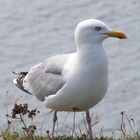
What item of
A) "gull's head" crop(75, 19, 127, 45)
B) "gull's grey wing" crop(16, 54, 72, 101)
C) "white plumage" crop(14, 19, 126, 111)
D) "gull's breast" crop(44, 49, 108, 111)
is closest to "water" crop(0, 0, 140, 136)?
"gull's grey wing" crop(16, 54, 72, 101)

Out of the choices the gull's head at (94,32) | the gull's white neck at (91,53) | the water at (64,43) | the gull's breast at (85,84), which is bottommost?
the gull's breast at (85,84)

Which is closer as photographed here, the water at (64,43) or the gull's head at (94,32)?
the gull's head at (94,32)

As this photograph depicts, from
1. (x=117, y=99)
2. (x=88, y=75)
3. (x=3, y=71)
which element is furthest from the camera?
(x=3, y=71)

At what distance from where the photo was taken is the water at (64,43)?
32.5 ft

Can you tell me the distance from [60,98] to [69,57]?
0.37m

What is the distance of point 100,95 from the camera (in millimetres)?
5738

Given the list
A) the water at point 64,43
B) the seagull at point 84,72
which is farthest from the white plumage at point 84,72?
the water at point 64,43

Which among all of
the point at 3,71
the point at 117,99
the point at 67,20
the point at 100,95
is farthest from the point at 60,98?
the point at 67,20

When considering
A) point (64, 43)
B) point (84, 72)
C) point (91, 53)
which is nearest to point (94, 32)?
point (91, 53)

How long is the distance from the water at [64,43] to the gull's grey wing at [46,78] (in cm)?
249

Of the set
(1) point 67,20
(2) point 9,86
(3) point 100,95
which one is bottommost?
(3) point 100,95

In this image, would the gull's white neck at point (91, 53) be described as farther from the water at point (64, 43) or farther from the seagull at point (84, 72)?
the water at point (64, 43)

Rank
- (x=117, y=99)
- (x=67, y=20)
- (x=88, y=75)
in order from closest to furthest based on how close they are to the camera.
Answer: (x=88, y=75) < (x=117, y=99) < (x=67, y=20)

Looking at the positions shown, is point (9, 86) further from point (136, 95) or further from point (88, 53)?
point (88, 53)
